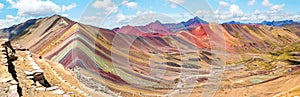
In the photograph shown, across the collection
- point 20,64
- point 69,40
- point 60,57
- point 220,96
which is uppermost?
point 69,40

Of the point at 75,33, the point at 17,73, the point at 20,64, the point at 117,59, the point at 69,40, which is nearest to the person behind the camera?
the point at 17,73

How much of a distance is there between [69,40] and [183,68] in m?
46.3

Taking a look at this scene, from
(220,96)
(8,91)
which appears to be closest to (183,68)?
(220,96)

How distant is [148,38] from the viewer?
5349 inches

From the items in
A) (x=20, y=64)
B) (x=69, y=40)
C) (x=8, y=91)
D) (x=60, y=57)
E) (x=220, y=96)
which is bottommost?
(x=220, y=96)

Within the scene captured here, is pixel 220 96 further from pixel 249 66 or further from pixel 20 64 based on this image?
pixel 249 66

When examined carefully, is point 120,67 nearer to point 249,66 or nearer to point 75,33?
point 75,33

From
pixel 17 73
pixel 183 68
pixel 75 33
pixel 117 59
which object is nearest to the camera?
pixel 17 73

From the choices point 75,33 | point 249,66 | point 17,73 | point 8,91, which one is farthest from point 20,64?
point 249,66

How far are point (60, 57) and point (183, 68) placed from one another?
53.6m

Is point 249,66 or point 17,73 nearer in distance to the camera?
point 17,73

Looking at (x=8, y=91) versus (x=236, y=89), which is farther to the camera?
(x=236, y=89)

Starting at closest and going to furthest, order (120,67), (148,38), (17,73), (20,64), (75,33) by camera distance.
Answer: (17,73) < (20,64) < (120,67) < (75,33) < (148,38)

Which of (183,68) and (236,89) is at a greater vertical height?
(183,68)
